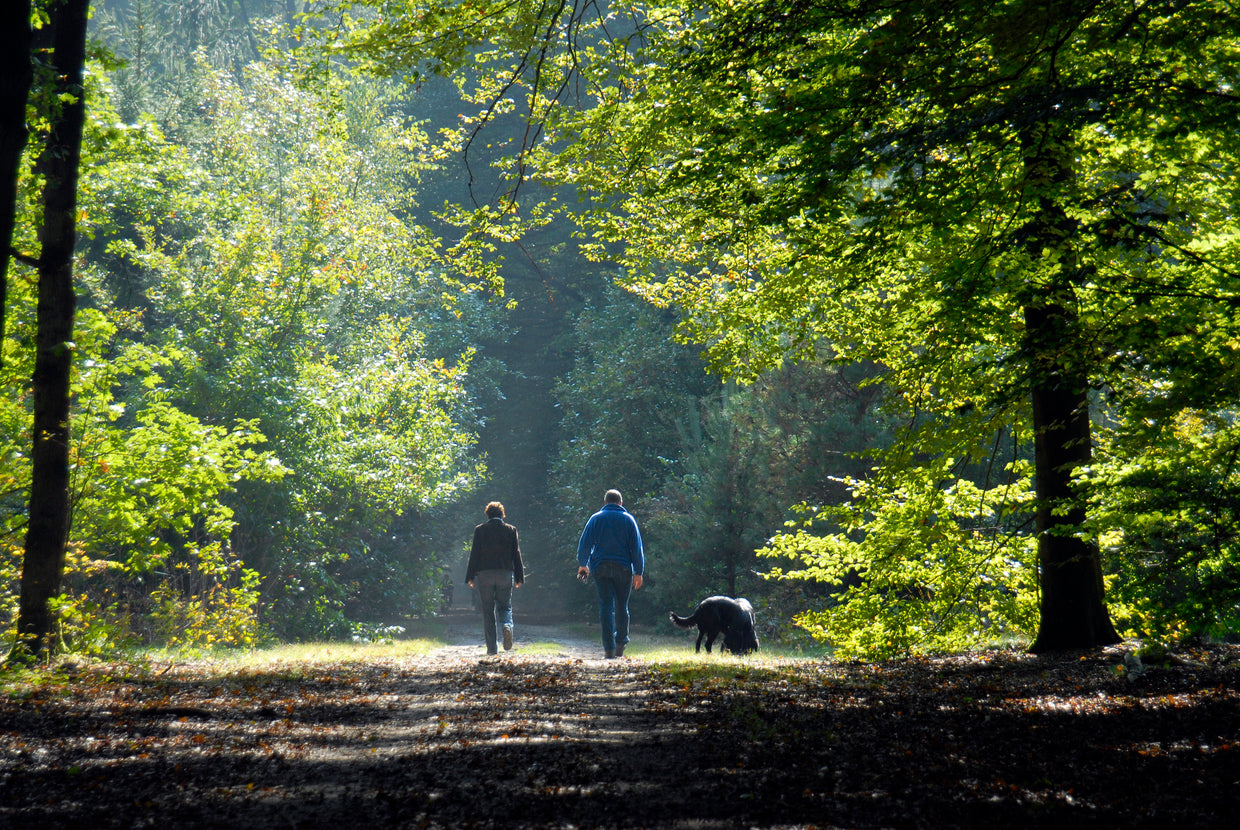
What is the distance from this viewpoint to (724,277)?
11.6m

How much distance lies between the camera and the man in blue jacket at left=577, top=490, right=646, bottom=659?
39.1ft

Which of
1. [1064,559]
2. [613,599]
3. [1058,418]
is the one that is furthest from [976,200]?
[613,599]

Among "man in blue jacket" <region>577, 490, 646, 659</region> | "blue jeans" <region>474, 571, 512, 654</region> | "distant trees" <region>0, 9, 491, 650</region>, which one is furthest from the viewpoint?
"blue jeans" <region>474, 571, 512, 654</region>

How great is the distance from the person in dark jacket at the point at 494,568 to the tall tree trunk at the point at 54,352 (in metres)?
5.22

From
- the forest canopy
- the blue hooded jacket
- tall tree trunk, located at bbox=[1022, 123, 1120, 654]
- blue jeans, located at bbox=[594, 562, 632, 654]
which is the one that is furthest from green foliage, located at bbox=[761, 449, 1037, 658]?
blue jeans, located at bbox=[594, 562, 632, 654]

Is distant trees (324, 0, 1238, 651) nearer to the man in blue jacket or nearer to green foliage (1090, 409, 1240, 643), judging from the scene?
green foliage (1090, 409, 1240, 643)

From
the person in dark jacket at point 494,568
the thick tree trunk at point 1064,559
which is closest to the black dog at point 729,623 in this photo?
the person in dark jacket at point 494,568

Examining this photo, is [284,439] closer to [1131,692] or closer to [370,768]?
[370,768]

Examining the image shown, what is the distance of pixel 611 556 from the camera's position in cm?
1190

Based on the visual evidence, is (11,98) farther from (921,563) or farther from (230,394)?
(230,394)

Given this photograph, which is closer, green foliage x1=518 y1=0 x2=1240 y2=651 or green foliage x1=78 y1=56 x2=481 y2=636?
green foliage x1=518 y1=0 x2=1240 y2=651

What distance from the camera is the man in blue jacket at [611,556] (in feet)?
39.1

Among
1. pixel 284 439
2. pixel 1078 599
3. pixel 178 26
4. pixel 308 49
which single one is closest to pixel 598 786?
pixel 1078 599

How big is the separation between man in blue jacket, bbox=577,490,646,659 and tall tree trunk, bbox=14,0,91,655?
239 inches
